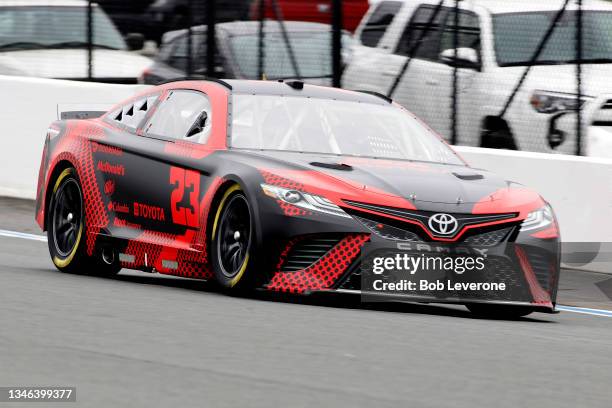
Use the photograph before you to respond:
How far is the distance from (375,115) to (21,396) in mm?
5182

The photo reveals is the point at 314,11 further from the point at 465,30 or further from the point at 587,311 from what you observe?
the point at 587,311

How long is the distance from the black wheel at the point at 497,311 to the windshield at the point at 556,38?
4964mm

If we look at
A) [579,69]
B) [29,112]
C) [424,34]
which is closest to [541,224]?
[579,69]

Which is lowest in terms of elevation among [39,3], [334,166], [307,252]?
[307,252]

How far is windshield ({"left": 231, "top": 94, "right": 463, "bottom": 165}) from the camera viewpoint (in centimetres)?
1000

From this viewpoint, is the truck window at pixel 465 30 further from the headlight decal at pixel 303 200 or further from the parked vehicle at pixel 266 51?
the headlight decal at pixel 303 200

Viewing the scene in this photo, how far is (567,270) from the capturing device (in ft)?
42.8

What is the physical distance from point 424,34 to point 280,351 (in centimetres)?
931

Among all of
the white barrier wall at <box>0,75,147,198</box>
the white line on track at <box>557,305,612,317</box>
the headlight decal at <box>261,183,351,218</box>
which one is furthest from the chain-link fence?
the headlight decal at <box>261,183,351,218</box>

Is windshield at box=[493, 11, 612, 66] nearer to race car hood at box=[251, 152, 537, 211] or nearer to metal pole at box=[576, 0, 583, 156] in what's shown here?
metal pole at box=[576, 0, 583, 156]

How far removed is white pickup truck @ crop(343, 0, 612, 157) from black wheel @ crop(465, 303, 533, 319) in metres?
4.52

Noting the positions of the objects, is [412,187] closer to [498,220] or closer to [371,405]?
[498,220]

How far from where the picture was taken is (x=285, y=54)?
56.0 feet

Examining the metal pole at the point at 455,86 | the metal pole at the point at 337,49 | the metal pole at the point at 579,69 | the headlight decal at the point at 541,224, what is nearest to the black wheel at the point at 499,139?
the metal pole at the point at 455,86
